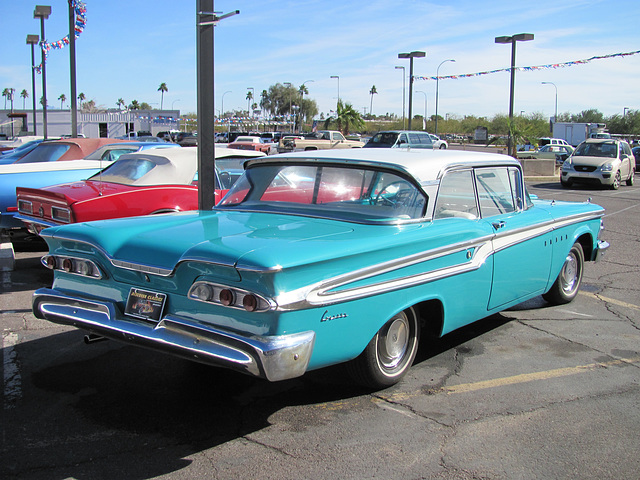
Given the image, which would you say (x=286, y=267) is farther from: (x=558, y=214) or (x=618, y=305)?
(x=618, y=305)

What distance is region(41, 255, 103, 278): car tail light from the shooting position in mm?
3789

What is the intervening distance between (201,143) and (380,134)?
2378 centimetres

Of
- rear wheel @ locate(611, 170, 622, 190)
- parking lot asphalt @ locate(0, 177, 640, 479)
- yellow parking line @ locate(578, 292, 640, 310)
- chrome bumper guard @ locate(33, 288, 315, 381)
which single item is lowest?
parking lot asphalt @ locate(0, 177, 640, 479)

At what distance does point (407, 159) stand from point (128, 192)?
414 cm

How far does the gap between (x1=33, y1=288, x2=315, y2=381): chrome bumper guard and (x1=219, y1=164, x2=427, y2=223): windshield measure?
1.31 meters

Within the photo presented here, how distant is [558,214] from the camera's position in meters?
5.75

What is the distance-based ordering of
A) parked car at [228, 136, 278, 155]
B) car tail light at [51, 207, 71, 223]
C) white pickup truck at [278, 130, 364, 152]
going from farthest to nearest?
white pickup truck at [278, 130, 364, 152] → parked car at [228, 136, 278, 155] → car tail light at [51, 207, 71, 223]

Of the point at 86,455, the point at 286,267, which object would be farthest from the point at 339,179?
the point at 86,455

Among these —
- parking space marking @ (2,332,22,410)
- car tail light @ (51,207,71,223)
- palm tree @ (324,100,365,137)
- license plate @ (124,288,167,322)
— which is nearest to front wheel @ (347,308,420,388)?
license plate @ (124,288,167,322)

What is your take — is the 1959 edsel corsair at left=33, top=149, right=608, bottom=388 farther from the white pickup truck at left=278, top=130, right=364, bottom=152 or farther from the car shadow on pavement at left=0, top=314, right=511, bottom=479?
the white pickup truck at left=278, top=130, right=364, bottom=152

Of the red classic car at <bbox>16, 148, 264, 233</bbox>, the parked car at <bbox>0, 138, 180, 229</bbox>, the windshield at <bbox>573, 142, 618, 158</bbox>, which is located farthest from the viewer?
the windshield at <bbox>573, 142, 618, 158</bbox>

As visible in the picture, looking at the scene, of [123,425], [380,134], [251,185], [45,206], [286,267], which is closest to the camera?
[286,267]

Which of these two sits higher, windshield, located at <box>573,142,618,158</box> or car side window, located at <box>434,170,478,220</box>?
windshield, located at <box>573,142,618,158</box>

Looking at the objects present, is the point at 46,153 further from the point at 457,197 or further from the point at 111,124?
the point at 111,124
